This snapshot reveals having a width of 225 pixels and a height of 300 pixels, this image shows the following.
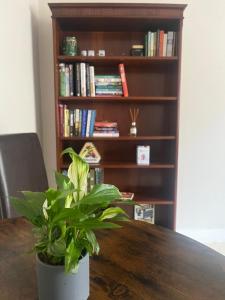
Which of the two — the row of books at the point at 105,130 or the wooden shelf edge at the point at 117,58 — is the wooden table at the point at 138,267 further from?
the wooden shelf edge at the point at 117,58

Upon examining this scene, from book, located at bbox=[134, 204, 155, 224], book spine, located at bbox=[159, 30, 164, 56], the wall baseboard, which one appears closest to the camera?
book spine, located at bbox=[159, 30, 164, 56]

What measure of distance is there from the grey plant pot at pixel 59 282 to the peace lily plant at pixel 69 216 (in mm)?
15

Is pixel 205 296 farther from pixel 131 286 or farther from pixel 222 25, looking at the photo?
pixel 222 25

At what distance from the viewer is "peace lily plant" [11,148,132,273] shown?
511mm

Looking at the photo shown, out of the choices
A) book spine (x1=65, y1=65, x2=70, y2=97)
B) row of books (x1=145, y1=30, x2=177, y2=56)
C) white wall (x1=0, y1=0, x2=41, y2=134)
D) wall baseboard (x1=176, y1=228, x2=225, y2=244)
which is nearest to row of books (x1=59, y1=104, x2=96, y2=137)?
book spine (x1=65, y1=65, x2=70, y2=97)

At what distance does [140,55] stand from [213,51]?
64 centimetres

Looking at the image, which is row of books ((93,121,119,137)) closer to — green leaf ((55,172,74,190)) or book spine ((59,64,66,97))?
book spine ((59,64,66,97))

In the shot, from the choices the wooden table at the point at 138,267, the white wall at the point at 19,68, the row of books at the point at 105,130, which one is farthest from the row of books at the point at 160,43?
the wooden table at the point at 138,267

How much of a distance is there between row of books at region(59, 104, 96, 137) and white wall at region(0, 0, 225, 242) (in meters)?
0.25

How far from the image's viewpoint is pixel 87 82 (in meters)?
1.96

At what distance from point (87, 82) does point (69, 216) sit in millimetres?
1593

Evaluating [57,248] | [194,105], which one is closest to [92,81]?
[194,105]

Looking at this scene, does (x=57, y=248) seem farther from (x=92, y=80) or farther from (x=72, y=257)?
(x=92, y=80)

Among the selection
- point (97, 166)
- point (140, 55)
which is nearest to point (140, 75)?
point (140, 55)
